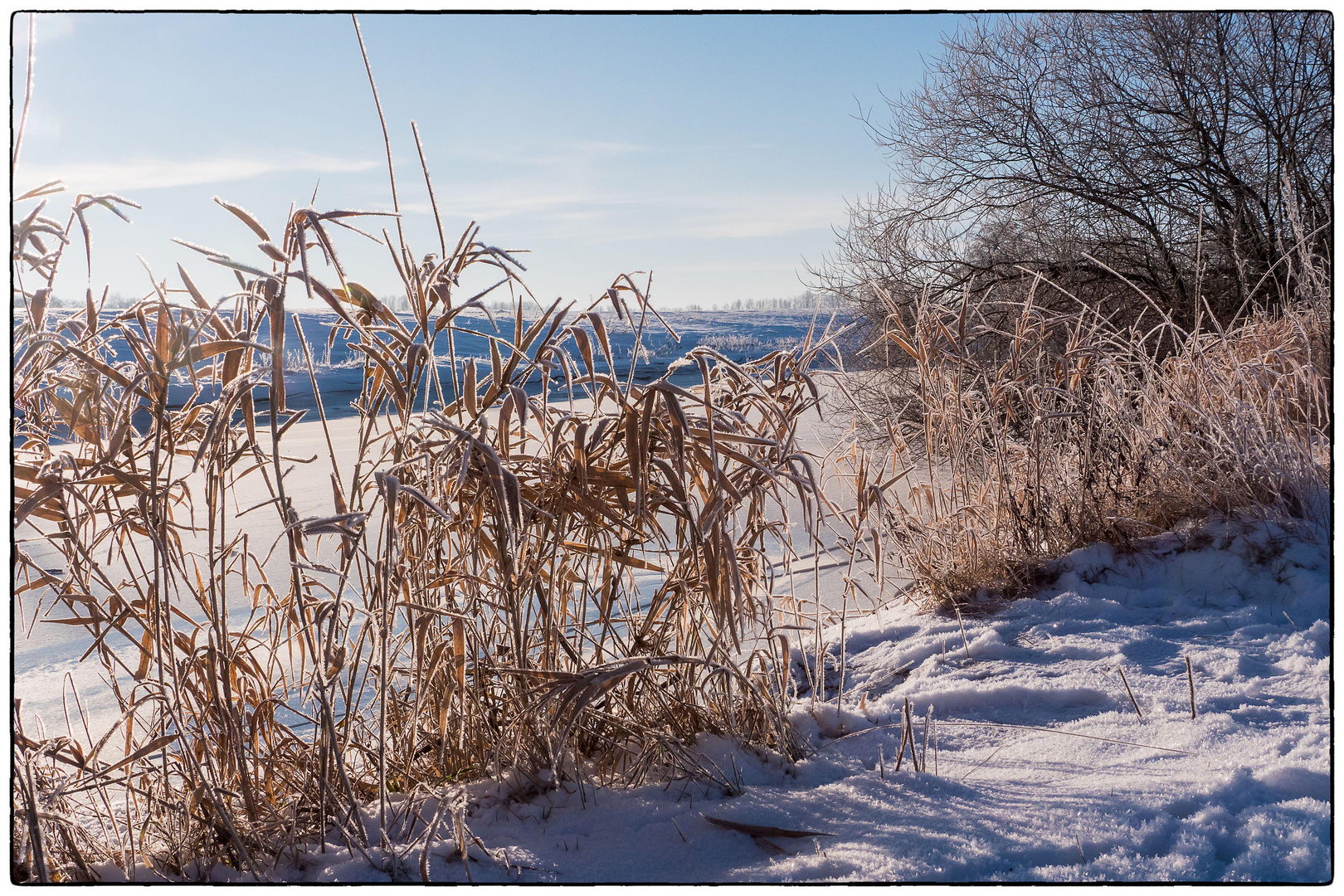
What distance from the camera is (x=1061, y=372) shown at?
2.30 meters

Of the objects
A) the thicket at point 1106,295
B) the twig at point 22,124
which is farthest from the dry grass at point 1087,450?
the twig at point 22,124

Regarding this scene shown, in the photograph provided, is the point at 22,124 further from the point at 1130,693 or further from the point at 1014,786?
the point at 1130,693

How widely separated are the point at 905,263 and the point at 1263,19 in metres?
2.38

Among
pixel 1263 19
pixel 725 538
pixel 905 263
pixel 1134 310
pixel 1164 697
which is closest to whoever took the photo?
pixel 725 538

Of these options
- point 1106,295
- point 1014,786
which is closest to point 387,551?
point 1014,786

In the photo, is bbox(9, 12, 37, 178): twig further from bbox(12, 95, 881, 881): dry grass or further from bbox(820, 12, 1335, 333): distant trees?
bbox(820, 12, 1335, 333): distant trees

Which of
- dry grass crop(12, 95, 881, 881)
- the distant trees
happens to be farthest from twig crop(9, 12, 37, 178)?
the distant trees

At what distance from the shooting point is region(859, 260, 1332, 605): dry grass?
2105 millimetres

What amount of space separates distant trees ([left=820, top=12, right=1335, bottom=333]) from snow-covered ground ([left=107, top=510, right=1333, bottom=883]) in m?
3.93

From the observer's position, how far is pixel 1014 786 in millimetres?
1207

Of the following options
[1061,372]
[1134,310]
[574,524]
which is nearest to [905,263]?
[1134,310]

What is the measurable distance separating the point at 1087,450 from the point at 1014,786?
1342mm

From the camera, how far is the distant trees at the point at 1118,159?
4984mm

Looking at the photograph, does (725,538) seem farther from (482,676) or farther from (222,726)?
(222,726)
